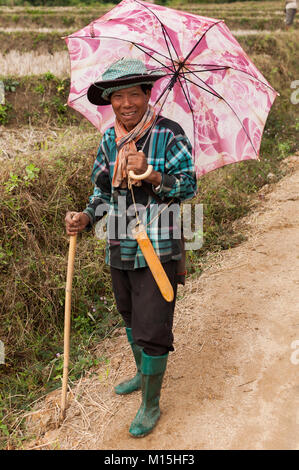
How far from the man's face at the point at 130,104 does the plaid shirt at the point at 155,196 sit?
0.32 ft

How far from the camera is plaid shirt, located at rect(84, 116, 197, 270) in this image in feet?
6.59

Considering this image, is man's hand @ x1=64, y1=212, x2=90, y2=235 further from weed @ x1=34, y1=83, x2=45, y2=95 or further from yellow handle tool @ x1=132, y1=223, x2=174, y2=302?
weed @ x1=34, y1=83, x2=45, y2=95

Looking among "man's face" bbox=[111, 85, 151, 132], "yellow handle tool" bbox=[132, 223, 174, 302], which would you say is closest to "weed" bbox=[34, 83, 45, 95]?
"man's face" bbox=[111, 85, 151, 132]

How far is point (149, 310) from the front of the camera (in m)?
2.07

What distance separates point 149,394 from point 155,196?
100 cm

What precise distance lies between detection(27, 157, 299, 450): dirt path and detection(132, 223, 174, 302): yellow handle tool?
0.79 m

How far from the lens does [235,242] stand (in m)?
4.23

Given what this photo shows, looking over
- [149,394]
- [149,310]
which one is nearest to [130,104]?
[149,310]

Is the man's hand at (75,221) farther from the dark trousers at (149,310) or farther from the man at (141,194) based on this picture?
the dark trousers at (149,310)

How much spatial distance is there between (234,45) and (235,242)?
219 cm

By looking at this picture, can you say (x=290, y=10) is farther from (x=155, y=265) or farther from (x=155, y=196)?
(x=155, y=265)
